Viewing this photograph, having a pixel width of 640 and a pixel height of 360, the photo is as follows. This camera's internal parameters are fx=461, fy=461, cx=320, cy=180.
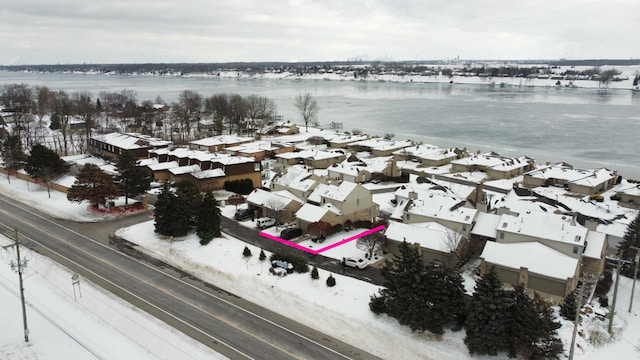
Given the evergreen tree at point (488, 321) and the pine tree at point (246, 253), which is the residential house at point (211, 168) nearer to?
the pine tree at point (246, 253)

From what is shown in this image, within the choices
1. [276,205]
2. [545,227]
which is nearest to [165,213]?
[276,205]

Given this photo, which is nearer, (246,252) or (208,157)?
(246,252)

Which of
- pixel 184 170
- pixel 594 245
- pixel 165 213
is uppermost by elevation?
pixel 184 170

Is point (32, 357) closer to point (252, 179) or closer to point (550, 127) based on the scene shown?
point (252, 179)

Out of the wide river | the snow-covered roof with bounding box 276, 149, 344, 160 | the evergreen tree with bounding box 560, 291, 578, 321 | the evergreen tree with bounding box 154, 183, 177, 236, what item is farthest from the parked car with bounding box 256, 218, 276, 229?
the wide river

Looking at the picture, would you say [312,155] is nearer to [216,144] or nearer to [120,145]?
[216,144]

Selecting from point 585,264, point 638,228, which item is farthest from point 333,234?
point 638,228

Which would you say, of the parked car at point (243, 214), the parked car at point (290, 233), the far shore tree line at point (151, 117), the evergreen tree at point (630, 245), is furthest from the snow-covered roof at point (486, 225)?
the far shore tree line at point (151, 117)
